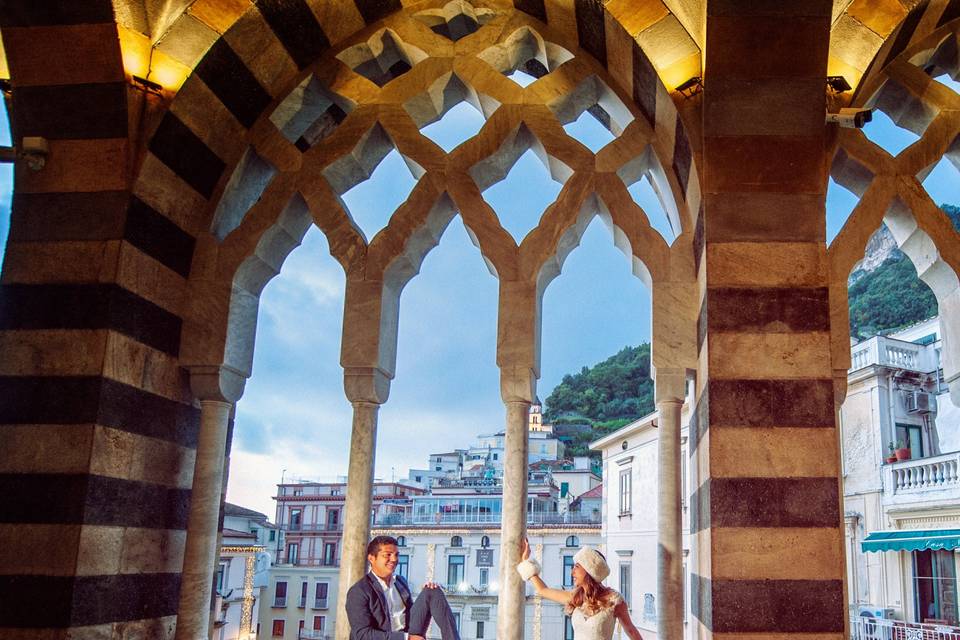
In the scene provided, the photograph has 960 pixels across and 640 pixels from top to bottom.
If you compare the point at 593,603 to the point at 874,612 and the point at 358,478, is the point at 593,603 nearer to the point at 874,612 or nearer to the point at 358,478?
the point at 358,478

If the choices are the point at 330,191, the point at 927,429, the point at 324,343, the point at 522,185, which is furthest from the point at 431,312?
the point at 330,191

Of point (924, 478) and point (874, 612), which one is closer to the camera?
point (924, 478)

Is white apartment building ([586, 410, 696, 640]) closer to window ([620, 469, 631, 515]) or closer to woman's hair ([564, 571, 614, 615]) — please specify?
window ([620, 469, 631, 515])

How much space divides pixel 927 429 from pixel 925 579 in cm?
481

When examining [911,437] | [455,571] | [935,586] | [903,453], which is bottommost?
[455,571]

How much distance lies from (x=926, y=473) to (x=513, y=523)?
675 inches

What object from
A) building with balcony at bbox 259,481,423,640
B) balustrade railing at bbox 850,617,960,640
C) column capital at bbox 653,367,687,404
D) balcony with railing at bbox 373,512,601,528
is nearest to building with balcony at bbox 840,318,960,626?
balustrade railing at bbox 850,617,960,640

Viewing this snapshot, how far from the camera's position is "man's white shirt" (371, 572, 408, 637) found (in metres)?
4.85

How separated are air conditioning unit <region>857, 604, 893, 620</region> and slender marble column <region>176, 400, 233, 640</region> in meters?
17.8

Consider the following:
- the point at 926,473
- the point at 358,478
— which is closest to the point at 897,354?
the point at 926,473

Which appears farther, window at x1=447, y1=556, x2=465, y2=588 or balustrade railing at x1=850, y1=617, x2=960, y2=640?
window at x1=447, y1=556, x2=465, y2=588

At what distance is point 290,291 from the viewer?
4943 inches

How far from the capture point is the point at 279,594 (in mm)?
36062

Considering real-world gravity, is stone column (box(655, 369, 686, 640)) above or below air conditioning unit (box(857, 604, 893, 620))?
above
